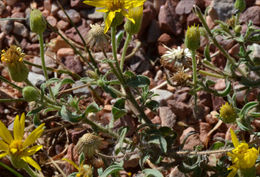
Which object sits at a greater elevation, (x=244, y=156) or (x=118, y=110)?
(x=118, y=110)

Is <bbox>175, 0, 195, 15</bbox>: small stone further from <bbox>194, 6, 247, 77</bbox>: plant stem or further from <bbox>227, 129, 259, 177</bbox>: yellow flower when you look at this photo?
<bbox>227, 129, 259, 177</bbox>: yellow flower

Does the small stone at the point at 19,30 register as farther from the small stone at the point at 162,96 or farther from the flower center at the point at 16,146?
the flower center at the point at 16,146

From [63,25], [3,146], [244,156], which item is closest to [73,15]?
[63,25]

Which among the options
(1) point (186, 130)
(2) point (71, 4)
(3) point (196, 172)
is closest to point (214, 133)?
(1) point (186, 130)

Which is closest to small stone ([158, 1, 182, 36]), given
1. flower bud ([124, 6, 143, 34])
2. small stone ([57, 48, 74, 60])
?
small stone ([57, 48, 74, 60])

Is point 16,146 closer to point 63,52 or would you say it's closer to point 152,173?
point 152,173

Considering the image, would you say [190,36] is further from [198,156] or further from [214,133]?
→ [214,133]
